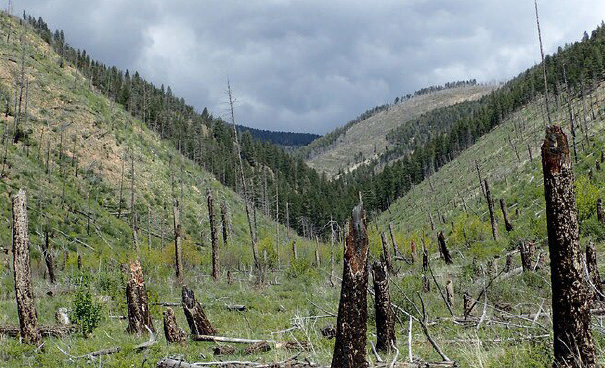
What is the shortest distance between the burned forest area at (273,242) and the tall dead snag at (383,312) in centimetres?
4

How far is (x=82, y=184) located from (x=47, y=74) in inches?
956

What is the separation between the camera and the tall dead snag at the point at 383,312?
7.55m

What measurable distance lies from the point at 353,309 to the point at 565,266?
2.00 m

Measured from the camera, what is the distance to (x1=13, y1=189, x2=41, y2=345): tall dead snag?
10906 mm

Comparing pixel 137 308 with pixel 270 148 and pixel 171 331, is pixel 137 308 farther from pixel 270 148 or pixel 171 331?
pixel 270 148

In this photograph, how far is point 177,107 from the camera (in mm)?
112750

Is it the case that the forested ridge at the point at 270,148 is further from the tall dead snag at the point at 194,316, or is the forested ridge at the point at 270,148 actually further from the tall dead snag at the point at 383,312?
the tall dead snag at the point at 383,312

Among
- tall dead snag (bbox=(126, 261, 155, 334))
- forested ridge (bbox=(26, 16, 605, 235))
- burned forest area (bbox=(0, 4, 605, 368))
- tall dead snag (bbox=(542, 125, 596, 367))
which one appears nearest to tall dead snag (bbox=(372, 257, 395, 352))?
burned forest area (bbox=(0, 4, 605, 368))

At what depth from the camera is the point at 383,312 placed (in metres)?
7.59

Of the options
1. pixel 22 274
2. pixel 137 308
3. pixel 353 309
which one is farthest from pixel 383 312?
pixel 22 274

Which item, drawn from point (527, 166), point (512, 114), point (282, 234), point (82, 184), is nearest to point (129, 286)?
point (82, 184)

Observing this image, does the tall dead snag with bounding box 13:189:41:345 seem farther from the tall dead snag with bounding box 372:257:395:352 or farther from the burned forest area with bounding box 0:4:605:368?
the tall dead snag with bounding box 372:257:395:352

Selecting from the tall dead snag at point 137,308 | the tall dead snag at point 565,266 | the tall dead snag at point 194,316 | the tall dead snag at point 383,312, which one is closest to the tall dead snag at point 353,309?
the tall dead snag at point 565,266

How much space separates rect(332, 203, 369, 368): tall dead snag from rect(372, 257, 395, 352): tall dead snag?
9.92 ft
